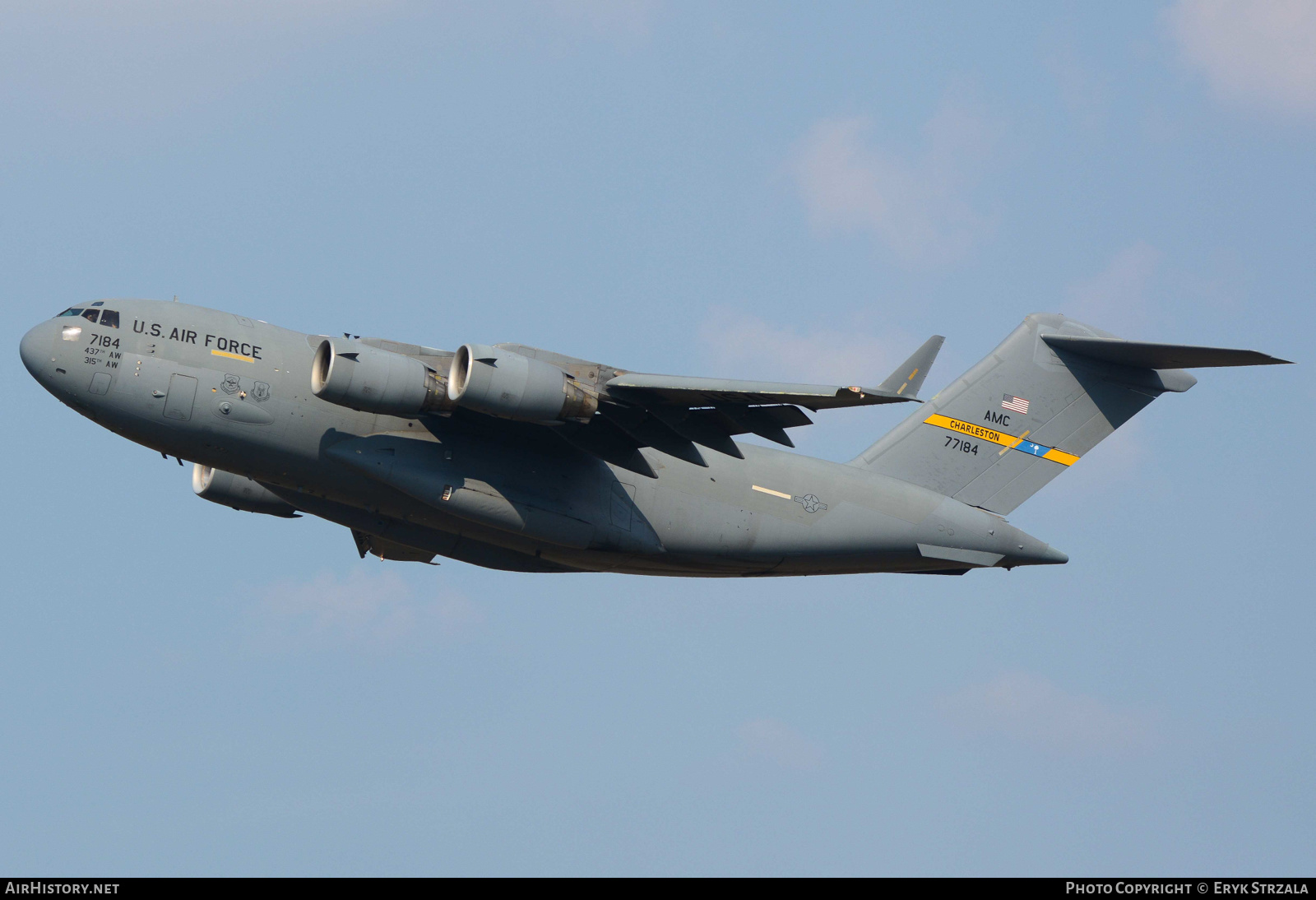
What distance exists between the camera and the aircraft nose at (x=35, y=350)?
46.3 ft

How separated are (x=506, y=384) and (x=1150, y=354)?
8619mm

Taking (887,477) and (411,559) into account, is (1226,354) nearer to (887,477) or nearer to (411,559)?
(887,477)

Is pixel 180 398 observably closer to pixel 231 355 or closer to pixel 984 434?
pixel 231 355

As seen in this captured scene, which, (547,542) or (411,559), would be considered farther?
(411,559)

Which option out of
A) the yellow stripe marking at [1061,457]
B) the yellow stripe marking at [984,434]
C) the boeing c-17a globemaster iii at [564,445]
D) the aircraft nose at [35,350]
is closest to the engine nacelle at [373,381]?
the boeing c-17a globemaster iii at [564,445]

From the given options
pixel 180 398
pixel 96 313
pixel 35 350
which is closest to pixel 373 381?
pixel 180 398

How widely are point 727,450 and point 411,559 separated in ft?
14.9

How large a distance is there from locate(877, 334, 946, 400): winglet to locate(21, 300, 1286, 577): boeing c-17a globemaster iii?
0.03 meters

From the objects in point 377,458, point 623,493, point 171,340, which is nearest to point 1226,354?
point 623,493

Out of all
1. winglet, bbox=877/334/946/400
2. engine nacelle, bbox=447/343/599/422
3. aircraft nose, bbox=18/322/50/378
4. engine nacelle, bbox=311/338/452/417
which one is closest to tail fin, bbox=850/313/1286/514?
winglet, bbox=877/334/946/400

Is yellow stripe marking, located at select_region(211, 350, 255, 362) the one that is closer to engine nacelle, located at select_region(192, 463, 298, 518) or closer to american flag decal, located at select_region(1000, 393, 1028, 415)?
engine nacelle, located at select_region(192, 463, 298, 518)

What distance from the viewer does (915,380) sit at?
15.2 metres

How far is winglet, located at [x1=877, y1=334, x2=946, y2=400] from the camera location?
14977 millimetres
